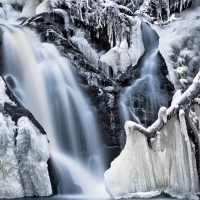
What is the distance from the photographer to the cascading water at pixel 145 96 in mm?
8414

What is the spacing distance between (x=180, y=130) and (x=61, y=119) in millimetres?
3635

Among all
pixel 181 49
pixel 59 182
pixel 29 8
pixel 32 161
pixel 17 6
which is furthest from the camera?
pixel 17 6

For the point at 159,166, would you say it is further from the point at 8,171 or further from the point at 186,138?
the point at 8,171

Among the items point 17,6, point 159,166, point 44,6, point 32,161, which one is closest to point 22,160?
point 32,161

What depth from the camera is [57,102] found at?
800 cm

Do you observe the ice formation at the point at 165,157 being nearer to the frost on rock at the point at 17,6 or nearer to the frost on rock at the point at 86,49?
the frost on rock at the point at 86,49

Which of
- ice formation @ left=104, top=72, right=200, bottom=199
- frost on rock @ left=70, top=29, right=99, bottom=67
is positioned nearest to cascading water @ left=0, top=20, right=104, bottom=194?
ice formation @ left=104, top=72, right=200, bottom=199

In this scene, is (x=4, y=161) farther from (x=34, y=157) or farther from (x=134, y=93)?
(x=134, y=93)

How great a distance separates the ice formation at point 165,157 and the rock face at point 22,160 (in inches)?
50.1

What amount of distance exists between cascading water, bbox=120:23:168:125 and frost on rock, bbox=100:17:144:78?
376 mm

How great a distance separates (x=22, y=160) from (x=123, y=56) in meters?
6.00

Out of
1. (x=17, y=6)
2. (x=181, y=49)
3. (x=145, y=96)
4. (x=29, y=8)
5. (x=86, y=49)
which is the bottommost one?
(x=145, y=96)

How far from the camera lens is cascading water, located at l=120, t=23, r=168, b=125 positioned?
27.6 ft

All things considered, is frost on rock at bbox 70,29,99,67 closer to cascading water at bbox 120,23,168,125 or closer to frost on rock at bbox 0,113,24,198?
cascading water at bbox 120,23,168,125
